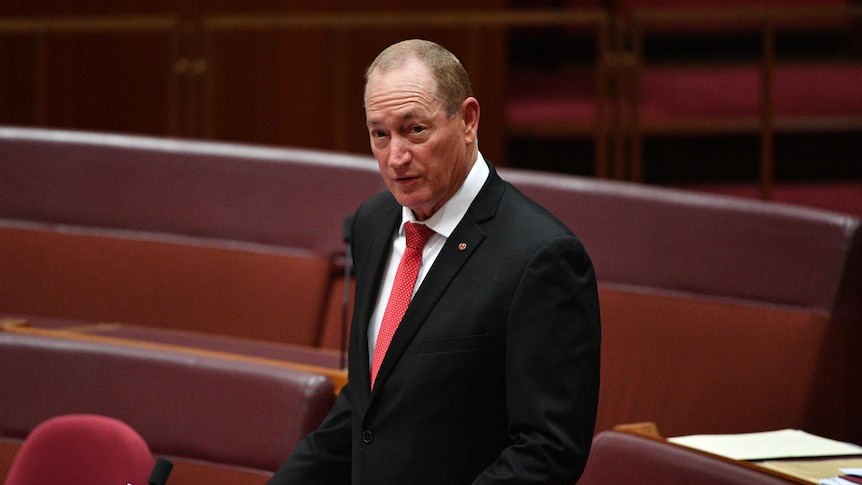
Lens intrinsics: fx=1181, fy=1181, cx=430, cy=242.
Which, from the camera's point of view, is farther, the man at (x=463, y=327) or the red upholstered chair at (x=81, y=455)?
the red upholstered chair at (x=81, y=455)

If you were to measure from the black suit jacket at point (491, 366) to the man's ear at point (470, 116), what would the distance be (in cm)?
3

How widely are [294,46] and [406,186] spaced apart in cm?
159

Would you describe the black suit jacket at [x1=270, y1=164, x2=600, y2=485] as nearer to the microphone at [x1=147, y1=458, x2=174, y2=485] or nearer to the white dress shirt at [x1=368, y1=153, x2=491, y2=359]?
the white dress shirt at [x1=368, y1=153, x2=491, y2=359]

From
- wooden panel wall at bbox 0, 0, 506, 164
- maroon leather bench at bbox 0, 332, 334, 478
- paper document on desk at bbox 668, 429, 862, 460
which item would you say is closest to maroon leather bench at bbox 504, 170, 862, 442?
paper document on desk at bbox 668, 429, 862, 460

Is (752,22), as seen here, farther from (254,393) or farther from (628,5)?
(254,393)

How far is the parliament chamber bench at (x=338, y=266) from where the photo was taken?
143 cm

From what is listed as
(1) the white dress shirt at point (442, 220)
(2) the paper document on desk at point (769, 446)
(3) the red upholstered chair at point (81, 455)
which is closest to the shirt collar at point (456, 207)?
Answer: (1) the white dress shirt at point (442, 220)

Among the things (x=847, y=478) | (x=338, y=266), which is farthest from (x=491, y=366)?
(x=338, y=266)

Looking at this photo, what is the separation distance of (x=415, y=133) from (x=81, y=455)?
1.87 feet

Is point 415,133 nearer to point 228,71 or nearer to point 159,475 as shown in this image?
point 159,475

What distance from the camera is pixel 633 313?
4.86 ft

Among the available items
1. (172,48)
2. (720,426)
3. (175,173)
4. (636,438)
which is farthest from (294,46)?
(636,438)

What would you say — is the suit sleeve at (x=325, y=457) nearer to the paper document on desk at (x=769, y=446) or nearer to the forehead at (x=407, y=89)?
the forehead at (x=407, y=89)

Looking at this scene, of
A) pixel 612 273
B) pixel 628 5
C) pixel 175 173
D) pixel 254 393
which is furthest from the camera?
pixel 628 5
